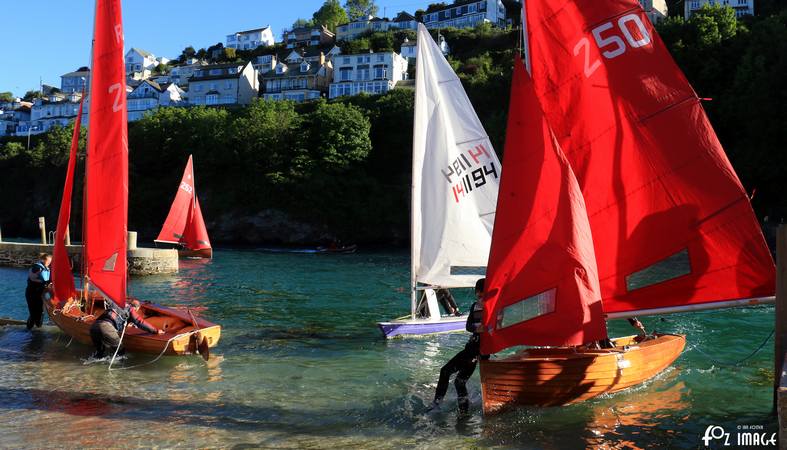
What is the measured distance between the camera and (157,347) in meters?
13.6

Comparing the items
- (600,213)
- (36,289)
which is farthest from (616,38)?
(36,289)

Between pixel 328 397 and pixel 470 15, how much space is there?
12382cm

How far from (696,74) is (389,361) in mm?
60983

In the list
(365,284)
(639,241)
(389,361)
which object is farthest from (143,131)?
(639,241)

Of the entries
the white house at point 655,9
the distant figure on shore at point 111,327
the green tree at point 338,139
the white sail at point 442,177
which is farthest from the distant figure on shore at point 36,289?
the white house at point 655,9

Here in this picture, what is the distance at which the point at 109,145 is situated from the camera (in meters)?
14.5

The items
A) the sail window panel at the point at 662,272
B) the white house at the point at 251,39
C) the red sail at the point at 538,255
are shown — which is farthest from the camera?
the white house at the point at 251,39

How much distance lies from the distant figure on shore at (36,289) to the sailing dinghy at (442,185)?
9651 mm

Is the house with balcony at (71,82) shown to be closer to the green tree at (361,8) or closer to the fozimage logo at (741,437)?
the green tree at (361,8)

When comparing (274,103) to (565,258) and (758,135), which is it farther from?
(565,258)

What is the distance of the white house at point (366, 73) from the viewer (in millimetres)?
100812

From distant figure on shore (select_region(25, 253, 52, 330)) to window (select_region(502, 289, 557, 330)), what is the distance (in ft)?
45.2

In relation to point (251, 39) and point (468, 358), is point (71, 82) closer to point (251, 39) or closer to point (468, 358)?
point (251, 39)

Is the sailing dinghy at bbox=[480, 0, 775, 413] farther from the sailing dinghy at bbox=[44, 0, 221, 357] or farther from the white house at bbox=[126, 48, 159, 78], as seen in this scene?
the white house at bbox=[126, 48, 159, 78]
